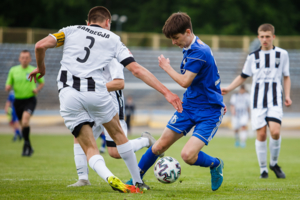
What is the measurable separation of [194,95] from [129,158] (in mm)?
1146

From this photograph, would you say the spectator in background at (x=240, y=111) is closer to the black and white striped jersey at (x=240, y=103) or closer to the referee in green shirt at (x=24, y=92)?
the black and white striped jersey at (x=240, y=103)

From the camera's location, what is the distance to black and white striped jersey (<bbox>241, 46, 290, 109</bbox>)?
6613 mm

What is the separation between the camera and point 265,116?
6.62 m

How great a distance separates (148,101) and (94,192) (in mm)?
26303

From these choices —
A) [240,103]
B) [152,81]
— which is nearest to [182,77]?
[152,81]

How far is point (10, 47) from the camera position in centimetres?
3152

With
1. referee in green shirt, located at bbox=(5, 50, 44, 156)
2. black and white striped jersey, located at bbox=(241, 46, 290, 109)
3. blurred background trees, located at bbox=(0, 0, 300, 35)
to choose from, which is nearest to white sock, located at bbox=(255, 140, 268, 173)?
black and white striped jersey, located at bbox=(241, 46, 290, 109)

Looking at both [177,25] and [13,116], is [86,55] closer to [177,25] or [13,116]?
[177,25]

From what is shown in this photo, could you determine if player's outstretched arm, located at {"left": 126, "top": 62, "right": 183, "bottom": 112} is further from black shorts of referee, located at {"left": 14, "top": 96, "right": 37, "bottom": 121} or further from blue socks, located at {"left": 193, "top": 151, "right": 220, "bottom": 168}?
black shorts of referee, located at {"left": 14, "top": 96, "right": 37, "bottom": 121}

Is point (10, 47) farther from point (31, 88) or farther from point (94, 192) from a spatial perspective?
point (94, 192)

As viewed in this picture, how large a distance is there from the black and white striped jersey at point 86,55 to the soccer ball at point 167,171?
133 cm

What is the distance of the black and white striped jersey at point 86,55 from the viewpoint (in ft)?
14.1

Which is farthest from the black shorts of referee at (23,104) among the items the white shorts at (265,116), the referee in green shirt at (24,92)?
the white shorts at (265,116)

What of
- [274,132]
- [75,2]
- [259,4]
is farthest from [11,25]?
[274,132]
